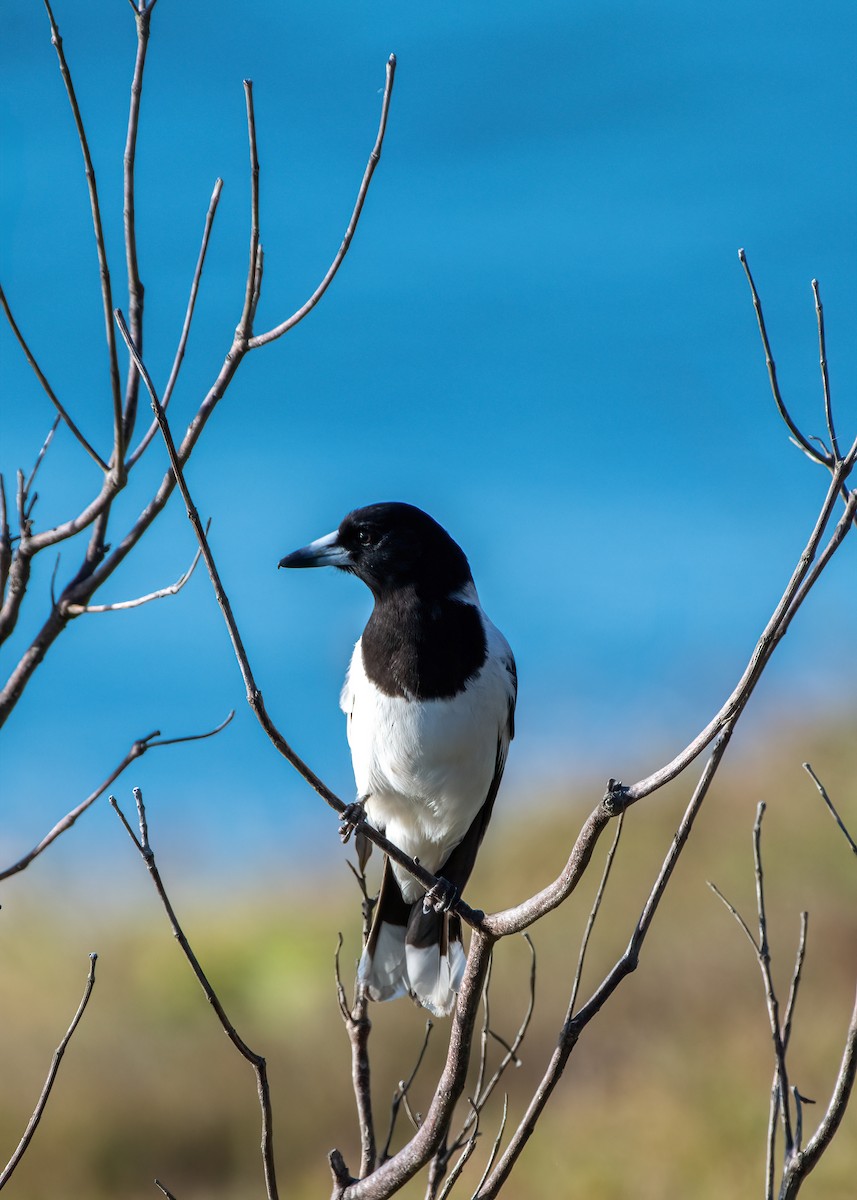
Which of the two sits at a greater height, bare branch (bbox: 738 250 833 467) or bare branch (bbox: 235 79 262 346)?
bare branch (bbox: 235 79 262 346)

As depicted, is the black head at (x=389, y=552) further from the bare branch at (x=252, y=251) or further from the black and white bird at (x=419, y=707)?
the bare branch at (x=252, y=251)

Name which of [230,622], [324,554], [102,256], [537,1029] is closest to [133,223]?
[102,256]

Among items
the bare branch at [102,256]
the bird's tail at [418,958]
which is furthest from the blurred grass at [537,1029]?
the bare branch at [102,256]

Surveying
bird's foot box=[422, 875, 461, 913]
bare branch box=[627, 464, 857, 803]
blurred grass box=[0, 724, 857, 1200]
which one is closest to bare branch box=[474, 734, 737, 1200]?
bare branch box=[627, 464, 857, 803]

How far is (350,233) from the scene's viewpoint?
2.67m

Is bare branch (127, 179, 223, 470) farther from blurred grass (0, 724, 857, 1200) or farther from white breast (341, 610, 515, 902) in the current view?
blurred grass (0, 724, 857, 1200)

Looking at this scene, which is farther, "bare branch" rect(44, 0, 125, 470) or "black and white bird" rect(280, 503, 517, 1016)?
"black and white bird" rect(280, 503, 517, 1016)

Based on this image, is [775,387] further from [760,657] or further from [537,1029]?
[537,1029]

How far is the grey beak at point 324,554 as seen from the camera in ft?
13.4

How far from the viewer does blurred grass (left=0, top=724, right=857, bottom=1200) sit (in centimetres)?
803

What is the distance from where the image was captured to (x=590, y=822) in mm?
2086

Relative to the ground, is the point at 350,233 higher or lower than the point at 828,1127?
higher

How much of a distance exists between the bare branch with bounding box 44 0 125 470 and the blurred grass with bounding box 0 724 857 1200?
20.3 feet

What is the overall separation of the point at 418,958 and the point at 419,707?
855 millimetres
